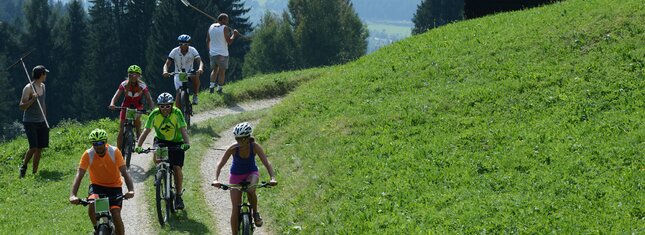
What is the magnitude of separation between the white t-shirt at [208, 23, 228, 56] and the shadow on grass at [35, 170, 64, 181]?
8.09 metres

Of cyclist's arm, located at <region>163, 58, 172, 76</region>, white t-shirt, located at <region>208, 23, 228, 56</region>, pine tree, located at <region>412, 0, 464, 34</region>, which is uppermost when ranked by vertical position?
pine tree, located at <region>412, 0, 464, 34</region>

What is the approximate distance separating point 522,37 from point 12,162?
50.2 ft

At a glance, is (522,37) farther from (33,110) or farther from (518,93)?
(33,110)

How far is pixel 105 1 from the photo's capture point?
107 meters

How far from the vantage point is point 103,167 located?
13.6 m

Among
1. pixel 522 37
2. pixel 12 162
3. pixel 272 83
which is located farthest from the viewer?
pixel 272 83

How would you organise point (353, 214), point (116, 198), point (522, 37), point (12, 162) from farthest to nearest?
point (522, 37) → point (12, 162) → point (353, 214) → point (116, 198)

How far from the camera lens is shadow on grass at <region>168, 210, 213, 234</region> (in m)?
15.8

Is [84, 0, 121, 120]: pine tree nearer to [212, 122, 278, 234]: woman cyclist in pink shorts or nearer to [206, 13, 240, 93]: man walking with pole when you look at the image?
[206, 13, 240, 93]: man walking with pole

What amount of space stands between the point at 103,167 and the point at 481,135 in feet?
27.8

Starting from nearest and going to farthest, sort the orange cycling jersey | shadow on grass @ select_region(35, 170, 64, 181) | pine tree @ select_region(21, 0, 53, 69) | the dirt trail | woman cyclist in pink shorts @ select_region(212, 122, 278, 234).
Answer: the orange cycling jersey, woman cyclist in pink shorts @ select_region(212, 122, 278, 234), the dirt trail, shadow on grass @ select_region(35, 170, 64, 181), pine tree @ select_region(21, 0, 53, 69)

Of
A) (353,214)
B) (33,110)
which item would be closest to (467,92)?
(353,214)

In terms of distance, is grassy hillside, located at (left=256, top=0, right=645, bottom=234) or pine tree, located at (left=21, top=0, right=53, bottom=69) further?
pine tree, located at (left=21, top=0, right=53, bottom=69)

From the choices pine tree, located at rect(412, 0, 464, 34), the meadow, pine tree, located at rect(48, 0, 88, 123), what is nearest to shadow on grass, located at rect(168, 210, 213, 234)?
the meadow
